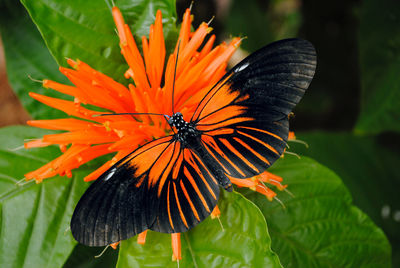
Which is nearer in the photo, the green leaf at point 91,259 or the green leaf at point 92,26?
the green leaf at point 92,26

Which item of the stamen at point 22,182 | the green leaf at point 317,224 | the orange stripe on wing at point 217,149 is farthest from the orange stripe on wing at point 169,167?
the stamen at point 22,182

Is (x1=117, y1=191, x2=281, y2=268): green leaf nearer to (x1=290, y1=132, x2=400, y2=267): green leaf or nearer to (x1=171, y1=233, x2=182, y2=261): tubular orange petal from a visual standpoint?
(x1=171, y1=233, x2=182, y2=261): tubular orange petal

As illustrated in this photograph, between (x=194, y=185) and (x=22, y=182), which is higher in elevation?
(x=22, y=182)

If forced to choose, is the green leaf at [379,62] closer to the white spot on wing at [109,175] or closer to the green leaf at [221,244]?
the green leaf at [221,244]

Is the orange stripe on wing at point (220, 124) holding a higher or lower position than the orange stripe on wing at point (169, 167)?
higher

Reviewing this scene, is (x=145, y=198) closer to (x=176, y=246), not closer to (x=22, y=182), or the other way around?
(x=176, y=246)

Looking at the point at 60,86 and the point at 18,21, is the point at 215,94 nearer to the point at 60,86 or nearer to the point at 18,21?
the point at 60,86

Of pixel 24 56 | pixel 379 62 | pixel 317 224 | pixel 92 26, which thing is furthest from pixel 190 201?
pixel 379 62
